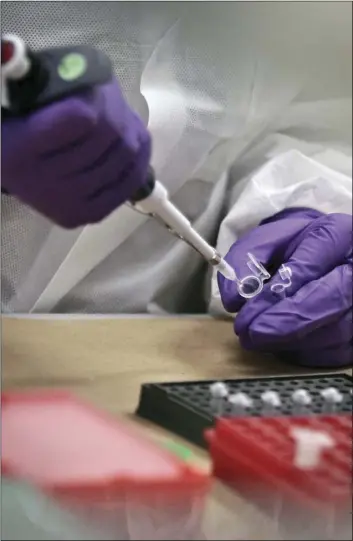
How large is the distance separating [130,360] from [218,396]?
90 millimetres

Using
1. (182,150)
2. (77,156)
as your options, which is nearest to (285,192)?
(182,150)

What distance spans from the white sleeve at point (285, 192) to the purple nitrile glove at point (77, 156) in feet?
0.53

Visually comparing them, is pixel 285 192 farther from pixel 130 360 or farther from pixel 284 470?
pixel 284 470

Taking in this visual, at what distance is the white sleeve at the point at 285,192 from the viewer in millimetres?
598

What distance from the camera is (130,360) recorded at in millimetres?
521

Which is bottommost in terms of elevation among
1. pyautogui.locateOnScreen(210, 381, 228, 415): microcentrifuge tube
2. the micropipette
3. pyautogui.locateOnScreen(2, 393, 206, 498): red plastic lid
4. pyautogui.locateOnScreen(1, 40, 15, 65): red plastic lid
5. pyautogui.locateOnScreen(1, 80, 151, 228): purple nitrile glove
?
pyautogui.locateOnScreen(210, 381, 228, 415): microcentrifuge tube

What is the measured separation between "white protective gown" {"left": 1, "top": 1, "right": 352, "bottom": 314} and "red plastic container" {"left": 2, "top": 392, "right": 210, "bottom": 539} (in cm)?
15

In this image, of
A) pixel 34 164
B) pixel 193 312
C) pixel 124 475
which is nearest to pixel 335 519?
pixel 124 475

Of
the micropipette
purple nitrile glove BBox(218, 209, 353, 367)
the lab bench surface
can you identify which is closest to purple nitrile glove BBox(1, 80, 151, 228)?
the micropipette

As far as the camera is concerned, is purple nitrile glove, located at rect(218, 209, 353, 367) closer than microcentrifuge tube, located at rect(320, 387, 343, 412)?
No

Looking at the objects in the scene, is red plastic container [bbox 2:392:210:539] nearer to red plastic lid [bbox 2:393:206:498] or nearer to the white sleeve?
red plastic lid [bbox 2:393:206:498]

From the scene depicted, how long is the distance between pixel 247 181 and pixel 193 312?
0.47ft

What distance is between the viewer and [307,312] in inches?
23.8

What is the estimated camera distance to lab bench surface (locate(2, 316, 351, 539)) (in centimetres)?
38
